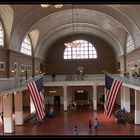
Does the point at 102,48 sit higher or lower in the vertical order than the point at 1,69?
higher

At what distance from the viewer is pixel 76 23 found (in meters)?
39.2

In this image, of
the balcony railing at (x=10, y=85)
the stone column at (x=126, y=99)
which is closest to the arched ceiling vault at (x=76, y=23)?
the balcony railing at (x=10, y=85)

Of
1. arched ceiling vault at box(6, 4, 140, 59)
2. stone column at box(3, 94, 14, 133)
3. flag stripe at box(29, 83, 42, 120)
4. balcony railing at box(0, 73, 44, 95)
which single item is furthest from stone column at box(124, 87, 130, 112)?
flag stripe at box(29, 83, 42, 120)

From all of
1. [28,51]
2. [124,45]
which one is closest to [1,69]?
[28,51]

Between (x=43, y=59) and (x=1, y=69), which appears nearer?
(x=1, y=69)

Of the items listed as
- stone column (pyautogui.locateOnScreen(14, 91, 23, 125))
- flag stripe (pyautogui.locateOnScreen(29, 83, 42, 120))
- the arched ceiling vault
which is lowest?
stone column (pyautogui.locateOnScreen(14, 91, 23, 125))

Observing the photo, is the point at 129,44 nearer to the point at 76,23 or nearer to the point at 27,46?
the point at 76,23

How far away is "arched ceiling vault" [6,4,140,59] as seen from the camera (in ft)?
90.6

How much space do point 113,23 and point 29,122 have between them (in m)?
15.3

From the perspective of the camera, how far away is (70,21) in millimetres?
37875

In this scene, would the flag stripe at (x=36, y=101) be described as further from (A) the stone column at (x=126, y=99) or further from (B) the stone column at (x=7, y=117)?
(A) the stone column at (x=126, y=99)

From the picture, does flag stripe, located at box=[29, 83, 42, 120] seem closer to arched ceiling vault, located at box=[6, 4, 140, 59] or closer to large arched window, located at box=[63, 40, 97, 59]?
arched ceiling vault, located at box=[6, 4, 140, 59]

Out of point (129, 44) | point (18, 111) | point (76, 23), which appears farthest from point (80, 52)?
point (18, 111)
